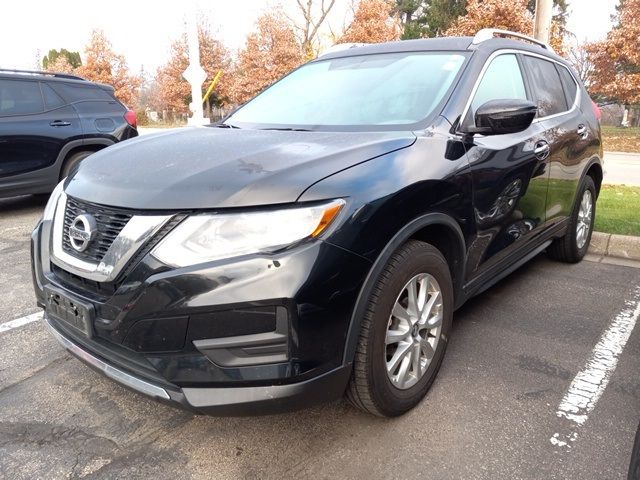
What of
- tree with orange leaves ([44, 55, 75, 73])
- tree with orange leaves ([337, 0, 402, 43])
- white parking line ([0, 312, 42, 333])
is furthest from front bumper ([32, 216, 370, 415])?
tree with orange leaves ([44, 55, 75, 73])

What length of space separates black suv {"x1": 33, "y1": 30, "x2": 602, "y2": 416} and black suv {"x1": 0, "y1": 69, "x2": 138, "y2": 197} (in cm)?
454

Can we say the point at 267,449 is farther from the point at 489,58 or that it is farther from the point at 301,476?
the point at 489,58

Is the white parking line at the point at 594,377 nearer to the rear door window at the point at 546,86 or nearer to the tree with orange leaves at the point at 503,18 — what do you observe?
the rear door window at the point at 546,86

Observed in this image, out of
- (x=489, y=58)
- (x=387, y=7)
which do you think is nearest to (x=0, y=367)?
(x=489, y=58)

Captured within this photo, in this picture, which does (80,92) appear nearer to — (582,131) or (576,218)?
(582,131)

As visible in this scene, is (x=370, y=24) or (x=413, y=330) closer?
(x=413, y=330)

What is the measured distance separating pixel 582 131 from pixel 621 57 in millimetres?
17542

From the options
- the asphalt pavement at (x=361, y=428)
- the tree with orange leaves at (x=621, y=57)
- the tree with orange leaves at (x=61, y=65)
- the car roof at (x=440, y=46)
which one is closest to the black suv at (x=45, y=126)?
the asphalt pavement at (x=361, y=428)

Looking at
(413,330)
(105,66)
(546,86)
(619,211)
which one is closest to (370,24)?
(619,211)

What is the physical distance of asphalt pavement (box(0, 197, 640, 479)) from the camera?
213cm

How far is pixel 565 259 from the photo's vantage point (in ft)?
15.1

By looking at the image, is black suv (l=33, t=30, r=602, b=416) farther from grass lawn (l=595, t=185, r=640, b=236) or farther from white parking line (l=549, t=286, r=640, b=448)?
grass lawn (l=595, t=185, r=640, b=236)

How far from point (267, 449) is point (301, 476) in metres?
0.24

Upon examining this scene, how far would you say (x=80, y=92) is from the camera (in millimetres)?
7141
